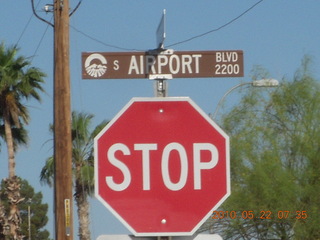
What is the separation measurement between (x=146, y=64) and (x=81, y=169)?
A: 27971 mm

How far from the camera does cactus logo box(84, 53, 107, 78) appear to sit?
19.5 feet

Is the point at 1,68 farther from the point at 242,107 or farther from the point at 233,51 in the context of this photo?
the point at 233,51

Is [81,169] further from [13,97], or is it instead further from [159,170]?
[159,170]

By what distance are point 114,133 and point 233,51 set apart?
1.84 meters

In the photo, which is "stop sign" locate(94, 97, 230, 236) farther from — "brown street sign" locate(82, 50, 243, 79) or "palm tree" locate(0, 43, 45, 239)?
"palm tree" locate(0, 43, 45, 239)

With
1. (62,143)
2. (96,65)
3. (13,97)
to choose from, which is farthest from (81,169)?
(96,65)

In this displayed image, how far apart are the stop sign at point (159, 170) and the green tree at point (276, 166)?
19130mm
